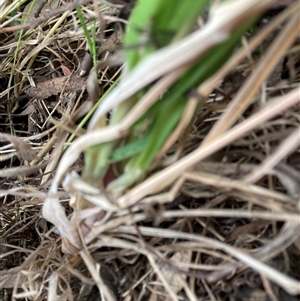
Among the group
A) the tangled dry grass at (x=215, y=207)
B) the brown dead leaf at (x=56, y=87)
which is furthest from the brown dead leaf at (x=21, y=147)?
the brown dead leaf at (x=56, y=87)

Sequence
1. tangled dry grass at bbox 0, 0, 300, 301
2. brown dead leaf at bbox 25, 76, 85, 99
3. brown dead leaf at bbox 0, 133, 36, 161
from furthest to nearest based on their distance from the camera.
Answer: brown dead leaf at bbox 25, 76, 85, 99
brown dead leaf at bbox 0, 133, 36, 161
tangled dry grass at bbox 0, 0, 300, 301

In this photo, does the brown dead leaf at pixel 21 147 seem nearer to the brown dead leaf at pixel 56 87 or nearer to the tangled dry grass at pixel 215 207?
the tangled dry grass at pixel 215 207

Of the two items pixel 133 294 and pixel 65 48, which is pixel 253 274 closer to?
pixel 133 294

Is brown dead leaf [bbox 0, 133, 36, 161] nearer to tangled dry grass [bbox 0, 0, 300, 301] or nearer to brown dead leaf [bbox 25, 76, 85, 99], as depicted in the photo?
tangled dry grass [bbox 0, 0, 300, 301]

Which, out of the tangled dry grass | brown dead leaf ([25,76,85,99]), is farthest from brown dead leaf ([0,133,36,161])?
brown dead leaf ([25,76,85,99])

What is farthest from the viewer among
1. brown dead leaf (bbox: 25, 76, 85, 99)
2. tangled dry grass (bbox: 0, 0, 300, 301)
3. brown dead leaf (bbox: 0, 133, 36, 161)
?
brown dead leaf (bbox: 25, 76, 85, 99)

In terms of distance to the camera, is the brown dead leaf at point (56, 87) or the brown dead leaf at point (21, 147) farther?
the brown dead leaf at point (56, 87)

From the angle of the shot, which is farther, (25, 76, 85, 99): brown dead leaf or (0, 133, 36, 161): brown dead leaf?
(25, 76, 85, 99): brown dead leaf

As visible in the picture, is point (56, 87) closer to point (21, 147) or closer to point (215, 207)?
point (21, 147)
